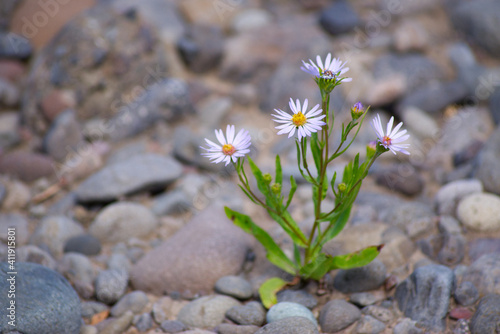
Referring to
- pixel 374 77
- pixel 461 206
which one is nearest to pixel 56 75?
pixel 374 77

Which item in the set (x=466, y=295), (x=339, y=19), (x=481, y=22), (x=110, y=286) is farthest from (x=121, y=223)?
(x=481, y=22)

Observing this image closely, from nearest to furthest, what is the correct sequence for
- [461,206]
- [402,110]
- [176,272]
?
1. [176,272]
2. [461,206]
3. [402,110]

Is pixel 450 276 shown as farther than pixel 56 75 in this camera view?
No

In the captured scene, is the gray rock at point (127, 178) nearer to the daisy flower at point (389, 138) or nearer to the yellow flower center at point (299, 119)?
the yellow flower center at point (299, 119)

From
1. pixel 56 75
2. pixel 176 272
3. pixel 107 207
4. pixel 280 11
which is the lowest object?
pixel 176 272

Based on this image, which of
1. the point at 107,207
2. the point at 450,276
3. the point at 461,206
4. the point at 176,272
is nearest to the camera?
the point at 450,276

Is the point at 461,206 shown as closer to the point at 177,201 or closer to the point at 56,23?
the point at 177,201

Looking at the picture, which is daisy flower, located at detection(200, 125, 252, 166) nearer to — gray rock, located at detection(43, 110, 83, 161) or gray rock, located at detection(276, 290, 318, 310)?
gray rock, located at detection(276, 290, 318, 310)

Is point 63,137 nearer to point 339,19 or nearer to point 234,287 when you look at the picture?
point 234,287
